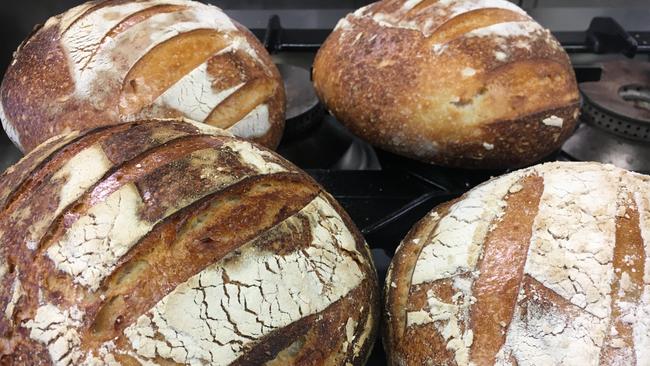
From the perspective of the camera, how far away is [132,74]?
1331 millimetres

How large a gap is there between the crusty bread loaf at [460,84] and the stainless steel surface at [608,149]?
0.94 feet

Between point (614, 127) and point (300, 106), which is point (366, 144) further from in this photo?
point (614, 127)

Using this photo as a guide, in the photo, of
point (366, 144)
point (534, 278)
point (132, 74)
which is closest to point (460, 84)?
point (366, 144)

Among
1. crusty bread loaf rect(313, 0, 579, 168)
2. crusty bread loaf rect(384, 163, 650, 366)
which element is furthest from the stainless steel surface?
crusty bread loaf rect(384, 163, 650, 366)

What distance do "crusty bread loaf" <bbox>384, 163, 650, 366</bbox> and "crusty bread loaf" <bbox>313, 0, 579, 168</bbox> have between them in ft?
1.29

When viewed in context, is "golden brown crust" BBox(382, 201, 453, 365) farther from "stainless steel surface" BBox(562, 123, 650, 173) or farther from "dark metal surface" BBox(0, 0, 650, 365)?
"stainless steel surface" BBox(562, 123, 650, 173)

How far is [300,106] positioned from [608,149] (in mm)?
1040

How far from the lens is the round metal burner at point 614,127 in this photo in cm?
175

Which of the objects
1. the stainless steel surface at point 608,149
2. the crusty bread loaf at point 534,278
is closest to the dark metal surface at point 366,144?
the stainless steel surface at point 608,149

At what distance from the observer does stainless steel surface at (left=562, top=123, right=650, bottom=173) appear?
1732 mm

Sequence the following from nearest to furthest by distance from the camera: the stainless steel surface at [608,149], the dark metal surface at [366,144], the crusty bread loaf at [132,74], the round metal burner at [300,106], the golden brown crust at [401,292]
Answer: the golden brown crust at [401,292] < the crusty bread loaf at [132,74] < the dark metal surface at [366,144] < the stainless steel surface at [608,149] < the round metal burner at [300,106]

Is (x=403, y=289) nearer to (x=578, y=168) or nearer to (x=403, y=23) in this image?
(x=578, y=168)

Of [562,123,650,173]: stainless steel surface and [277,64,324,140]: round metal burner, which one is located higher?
[277,64,324,140]: round metal burner

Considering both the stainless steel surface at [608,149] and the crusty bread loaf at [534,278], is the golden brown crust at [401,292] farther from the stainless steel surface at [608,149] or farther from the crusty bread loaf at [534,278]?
the stainless steel surface at [608,149]
